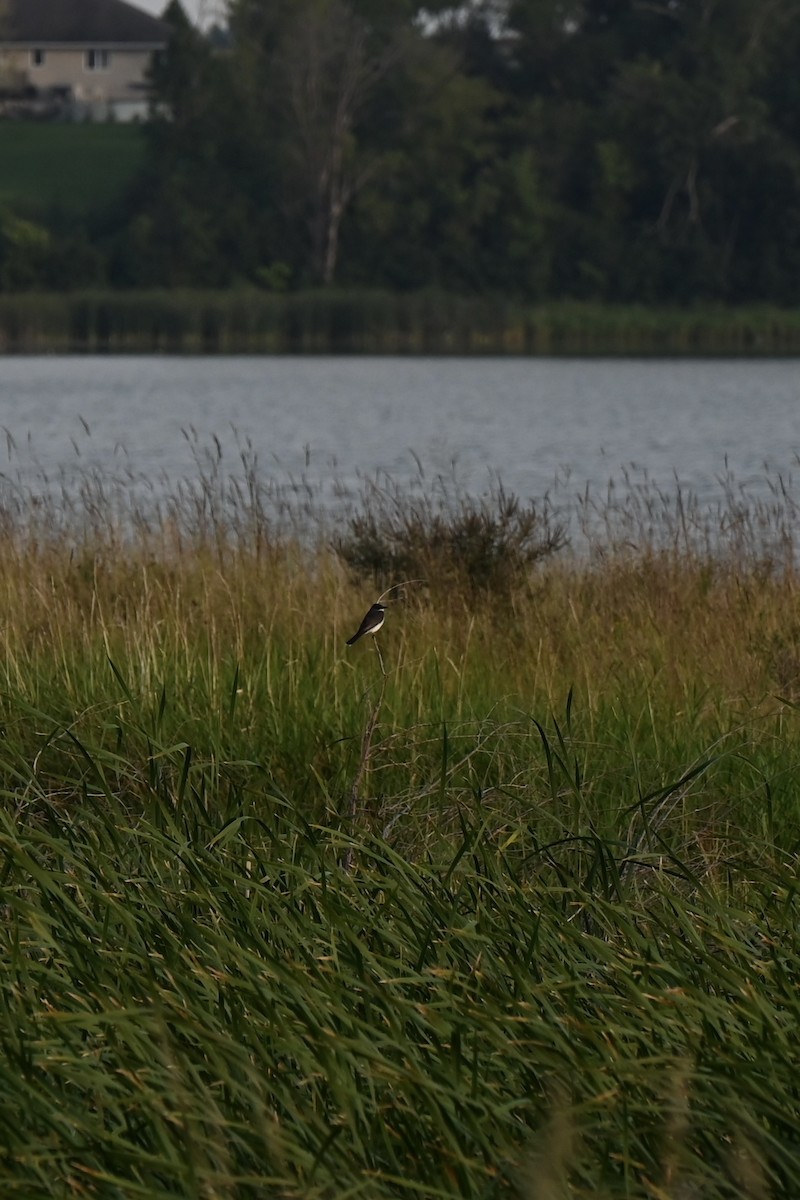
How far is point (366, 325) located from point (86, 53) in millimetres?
46963

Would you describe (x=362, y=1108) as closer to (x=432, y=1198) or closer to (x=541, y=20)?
(x=432, y=1198)

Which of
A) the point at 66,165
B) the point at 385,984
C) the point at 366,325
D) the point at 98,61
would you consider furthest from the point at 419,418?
the point at 98,61

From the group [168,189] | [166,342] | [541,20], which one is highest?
[541,20]

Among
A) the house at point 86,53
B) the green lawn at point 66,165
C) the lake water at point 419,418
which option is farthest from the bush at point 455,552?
the house at point 86,53

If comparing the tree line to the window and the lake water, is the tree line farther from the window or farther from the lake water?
the window

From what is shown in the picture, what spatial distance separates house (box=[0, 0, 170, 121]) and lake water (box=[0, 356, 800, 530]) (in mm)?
49366

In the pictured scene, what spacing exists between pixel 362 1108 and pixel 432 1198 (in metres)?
0.16

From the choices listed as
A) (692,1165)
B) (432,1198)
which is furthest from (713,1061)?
(432,1198)

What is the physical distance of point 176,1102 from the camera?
2484 millimetres

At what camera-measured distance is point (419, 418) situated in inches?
1138

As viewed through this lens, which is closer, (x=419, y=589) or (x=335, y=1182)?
(x=335, y=1182)

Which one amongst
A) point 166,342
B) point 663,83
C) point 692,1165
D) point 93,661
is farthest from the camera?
point 663,83

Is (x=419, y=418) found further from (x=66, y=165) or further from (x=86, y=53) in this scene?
(x=86, y=53)

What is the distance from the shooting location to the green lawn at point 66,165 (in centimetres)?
6669
